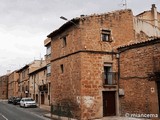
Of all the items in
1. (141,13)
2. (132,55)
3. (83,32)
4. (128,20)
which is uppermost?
(141,13)

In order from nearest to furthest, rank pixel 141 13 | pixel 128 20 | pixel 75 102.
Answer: pixel 75 102
pixel 128 20
pixel 141 13

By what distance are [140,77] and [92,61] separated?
13.0 feet

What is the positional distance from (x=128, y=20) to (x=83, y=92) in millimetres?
7827

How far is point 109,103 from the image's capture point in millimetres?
22250

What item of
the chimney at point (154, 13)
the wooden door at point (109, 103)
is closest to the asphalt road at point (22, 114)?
the wooden door at point (109, 103)

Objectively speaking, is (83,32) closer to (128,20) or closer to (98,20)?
(98,20)

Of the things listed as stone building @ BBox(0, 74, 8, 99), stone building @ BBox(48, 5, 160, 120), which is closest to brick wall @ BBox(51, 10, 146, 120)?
stone building @ BBox(48, 5, 160, 120)

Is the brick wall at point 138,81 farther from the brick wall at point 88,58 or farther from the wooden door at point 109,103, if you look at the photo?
the brick wall at point 88,58

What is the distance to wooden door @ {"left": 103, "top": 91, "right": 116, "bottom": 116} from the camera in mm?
21984

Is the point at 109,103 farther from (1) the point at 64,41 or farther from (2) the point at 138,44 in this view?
(1) the point at 64,41

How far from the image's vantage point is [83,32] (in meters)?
21.6

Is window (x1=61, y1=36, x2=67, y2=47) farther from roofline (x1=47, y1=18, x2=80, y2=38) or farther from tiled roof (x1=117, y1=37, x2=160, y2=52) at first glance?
tiled roof (x1=117, y1=37, x2=160, y2=52)

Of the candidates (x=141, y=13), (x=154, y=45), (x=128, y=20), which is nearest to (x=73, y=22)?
(x=128, y=20)

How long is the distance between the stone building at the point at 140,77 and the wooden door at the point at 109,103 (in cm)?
77
